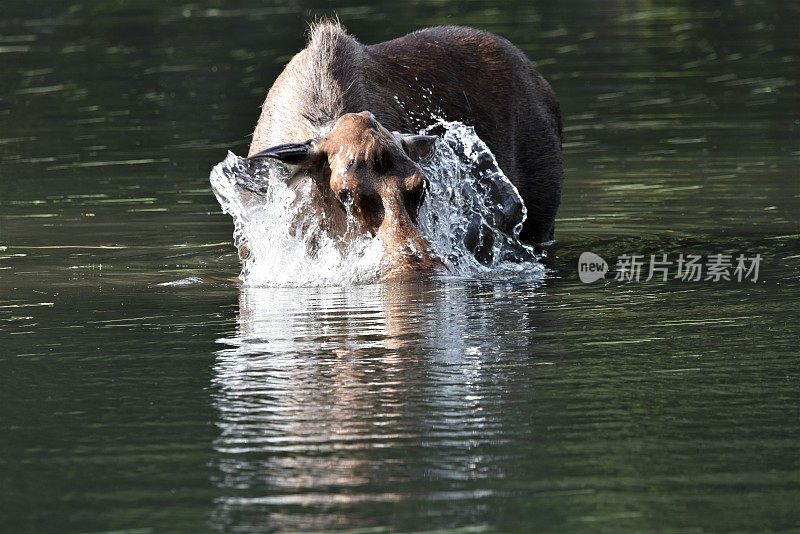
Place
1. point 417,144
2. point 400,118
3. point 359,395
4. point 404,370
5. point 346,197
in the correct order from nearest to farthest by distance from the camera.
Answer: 1. point 359,395
2. point 404,370
3. point 346,197
4. point 417,144
5. point 400,118

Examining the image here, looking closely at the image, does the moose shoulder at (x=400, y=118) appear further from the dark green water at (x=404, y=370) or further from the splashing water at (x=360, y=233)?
the dark green water at (x=404, y=370)

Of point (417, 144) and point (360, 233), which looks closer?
point (360, 233)

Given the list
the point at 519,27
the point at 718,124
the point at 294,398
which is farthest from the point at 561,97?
the point at 294,398

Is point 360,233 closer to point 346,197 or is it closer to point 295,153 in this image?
point 346,197

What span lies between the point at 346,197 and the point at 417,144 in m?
0.69

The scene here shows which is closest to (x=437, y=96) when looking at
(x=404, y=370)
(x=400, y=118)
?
(x=400, y=118)

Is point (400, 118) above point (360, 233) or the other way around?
above

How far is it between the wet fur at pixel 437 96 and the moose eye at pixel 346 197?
0.71 metres

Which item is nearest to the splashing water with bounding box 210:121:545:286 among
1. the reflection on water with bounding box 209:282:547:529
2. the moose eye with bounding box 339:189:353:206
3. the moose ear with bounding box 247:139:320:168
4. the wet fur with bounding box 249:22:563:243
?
the moose eye with bounding box 339:189:353:206

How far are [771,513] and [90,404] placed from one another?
3090 mm

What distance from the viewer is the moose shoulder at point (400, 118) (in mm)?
10188

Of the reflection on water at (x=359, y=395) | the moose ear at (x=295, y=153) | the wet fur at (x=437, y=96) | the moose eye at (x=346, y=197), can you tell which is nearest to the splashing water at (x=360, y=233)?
the moose eye at (x=346, y=197)

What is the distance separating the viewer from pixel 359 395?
7203 millimetres

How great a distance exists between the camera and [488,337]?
334 inches
